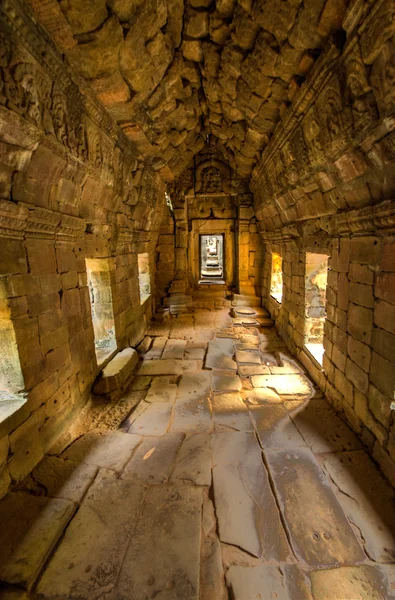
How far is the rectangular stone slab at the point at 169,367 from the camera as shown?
530cm

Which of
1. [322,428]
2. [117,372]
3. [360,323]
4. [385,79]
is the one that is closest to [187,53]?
[385,79]

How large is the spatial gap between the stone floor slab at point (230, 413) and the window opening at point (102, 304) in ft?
7.32

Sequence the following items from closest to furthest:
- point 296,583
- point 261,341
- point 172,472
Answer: point 296,583 < point 172,472 < point 261,341

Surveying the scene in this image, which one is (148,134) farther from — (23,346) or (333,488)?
(333,488)

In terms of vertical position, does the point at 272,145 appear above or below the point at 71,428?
above

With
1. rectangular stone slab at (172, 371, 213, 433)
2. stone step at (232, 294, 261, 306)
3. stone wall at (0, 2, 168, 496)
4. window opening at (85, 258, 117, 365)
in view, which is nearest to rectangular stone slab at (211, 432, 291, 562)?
rectangular stone slab at (172, 371, 213, 433)

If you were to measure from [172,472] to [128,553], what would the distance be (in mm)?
843

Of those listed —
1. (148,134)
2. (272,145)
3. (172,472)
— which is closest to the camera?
(172,472)

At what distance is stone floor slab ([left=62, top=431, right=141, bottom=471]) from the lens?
3.09m

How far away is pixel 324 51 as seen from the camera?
2.60 metres

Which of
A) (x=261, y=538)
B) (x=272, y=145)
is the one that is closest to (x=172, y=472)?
(x=261, y=538)

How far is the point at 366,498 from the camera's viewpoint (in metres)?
2.60

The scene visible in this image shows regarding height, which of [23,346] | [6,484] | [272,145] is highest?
[272,145]

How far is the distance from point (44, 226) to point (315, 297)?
4829 mm
